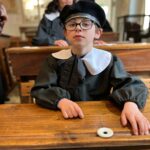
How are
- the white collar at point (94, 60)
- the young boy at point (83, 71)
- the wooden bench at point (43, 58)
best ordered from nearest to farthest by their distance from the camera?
the young boy at point (83, 71) → the white collar at point (94, 60) → the wooden bench at point (43, 58)

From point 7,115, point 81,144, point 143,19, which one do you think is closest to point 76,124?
point 81,144

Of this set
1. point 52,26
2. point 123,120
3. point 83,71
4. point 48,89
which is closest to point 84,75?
point 83,71

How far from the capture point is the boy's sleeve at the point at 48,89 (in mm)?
779

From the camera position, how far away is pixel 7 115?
73 centimetres

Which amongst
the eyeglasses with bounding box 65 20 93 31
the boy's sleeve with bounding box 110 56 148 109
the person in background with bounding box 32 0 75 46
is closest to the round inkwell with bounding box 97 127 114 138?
the boy's sleeve with bounding box 110 56 148 109

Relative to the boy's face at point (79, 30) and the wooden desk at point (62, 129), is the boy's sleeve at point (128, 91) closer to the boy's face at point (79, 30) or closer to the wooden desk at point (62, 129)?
the wooden desk at point (62, 129)

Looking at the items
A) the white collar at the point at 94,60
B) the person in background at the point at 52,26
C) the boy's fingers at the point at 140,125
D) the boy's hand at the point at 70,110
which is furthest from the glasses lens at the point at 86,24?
the person in background at the point at 52,26

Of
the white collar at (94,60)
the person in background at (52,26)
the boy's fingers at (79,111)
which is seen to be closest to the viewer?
the boy's fingers at (79,111)

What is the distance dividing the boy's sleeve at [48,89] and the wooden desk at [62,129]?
0.10 feet

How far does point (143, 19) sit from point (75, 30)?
11.3 feet

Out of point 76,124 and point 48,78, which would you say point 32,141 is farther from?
point 48,78

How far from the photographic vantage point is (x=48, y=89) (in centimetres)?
83

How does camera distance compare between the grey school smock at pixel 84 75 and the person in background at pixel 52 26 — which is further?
the person in background at pixel 52 26

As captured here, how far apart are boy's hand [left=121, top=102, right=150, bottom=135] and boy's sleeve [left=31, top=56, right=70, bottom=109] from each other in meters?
0.23
